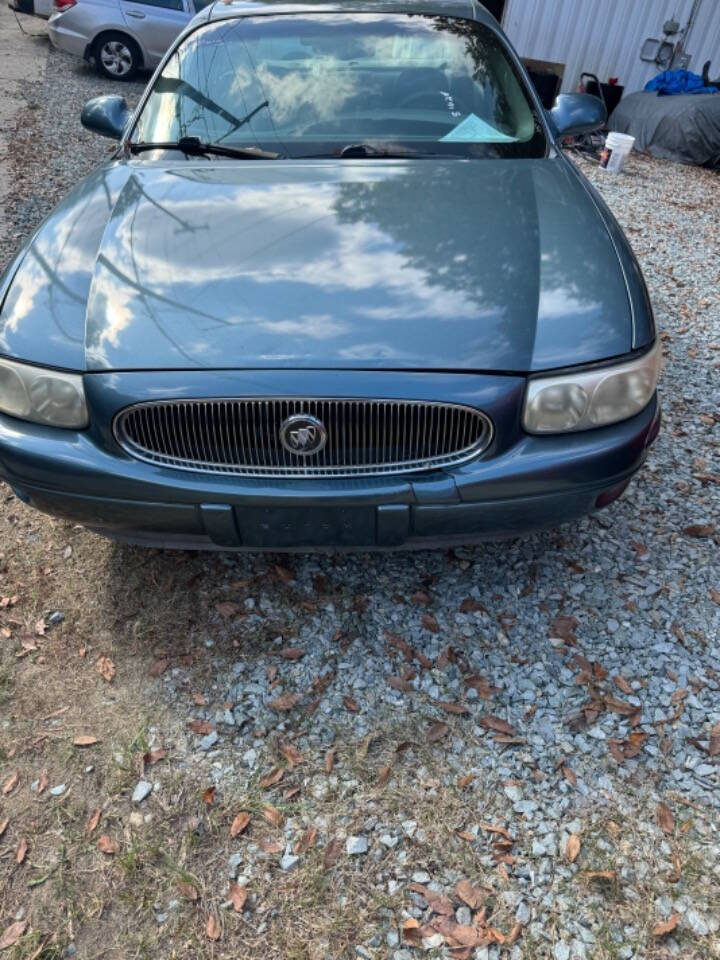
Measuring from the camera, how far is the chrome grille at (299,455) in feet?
5.98

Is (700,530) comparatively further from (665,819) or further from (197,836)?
(197,836)

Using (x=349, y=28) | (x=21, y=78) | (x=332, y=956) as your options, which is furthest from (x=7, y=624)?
(x=21, y=78)

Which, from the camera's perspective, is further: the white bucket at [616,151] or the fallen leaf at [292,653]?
the white bucket at [616,151]

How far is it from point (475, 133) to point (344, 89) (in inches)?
23.4

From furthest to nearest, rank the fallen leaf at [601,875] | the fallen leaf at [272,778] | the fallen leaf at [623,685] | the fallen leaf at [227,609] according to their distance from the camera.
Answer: the fallen leaf at [227,609], the fallen leaf at [623,685], the fallen leaf at [272,778], the fallen leaf at [601,875]

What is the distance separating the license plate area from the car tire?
1096cm

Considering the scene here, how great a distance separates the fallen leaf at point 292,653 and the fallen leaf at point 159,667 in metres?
0.36

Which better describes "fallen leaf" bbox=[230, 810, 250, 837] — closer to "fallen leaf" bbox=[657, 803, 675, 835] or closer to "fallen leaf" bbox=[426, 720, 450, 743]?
"fallen leaf" bbox=[426, 720, 450, 743]

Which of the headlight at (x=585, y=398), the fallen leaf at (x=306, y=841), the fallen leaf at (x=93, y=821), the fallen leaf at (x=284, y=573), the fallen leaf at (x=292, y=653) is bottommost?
the fallen leaf at (x=93, y=821)

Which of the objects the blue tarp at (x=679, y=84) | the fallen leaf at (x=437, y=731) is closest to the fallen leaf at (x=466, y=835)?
the fallen leaf at (x=437, y=731)

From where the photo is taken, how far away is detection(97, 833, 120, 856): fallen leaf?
5.77 ft

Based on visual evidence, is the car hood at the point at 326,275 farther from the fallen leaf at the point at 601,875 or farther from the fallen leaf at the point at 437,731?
the fallen leaf at the point at 601,875

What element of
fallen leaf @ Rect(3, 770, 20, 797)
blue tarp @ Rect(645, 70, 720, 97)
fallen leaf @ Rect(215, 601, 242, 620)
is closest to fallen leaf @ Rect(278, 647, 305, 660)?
fallen leaf @ Rect(215, 601, 242, 620)

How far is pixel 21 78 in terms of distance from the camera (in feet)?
33.2
